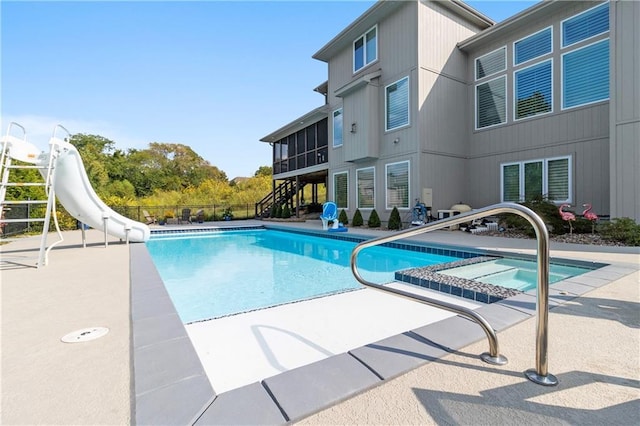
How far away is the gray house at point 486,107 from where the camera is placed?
6809mm

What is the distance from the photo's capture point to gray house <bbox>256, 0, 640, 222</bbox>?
22.3 feet

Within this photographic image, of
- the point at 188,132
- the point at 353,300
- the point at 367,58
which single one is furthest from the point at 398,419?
the point at 188,132

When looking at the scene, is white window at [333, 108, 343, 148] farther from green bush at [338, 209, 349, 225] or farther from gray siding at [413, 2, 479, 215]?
gray siding at [413, 2, 479, 215]

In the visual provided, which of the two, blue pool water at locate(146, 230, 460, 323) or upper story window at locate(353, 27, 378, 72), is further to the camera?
upper story window at locate(353, 27, 378, 72)

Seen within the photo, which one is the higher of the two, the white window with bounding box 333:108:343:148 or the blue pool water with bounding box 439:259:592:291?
the white window with bounding box 333:108:343:148

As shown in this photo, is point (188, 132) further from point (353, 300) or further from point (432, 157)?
point (353, 300)

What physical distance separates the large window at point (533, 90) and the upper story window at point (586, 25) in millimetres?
699

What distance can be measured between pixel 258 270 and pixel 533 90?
32.0 feet

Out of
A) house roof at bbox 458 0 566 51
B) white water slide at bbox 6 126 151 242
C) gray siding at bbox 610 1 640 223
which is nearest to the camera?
white water slide at bbox 6 126 151 242

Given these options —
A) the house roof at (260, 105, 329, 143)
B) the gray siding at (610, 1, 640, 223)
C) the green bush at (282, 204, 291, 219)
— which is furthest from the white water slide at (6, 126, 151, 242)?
the gray siding at (610, 1, 640, 223)

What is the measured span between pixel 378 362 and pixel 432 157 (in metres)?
9.39

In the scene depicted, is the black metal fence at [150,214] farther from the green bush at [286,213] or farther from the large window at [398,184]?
the large window at [398,184]

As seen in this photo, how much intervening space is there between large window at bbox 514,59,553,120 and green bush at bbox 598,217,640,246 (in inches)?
156

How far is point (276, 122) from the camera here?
20203 millimetres
